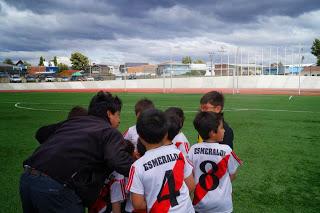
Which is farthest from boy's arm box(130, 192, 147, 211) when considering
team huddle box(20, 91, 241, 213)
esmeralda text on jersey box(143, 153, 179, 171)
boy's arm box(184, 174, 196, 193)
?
boy's arm box(184, 174, 196, 193)

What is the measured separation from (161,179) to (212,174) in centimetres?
79

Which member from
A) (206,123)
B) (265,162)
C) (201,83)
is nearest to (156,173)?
(206,123)

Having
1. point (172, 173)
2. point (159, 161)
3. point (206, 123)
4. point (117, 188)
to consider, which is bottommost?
point (117, 188)

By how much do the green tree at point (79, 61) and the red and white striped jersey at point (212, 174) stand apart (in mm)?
98433

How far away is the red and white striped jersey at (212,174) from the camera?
3285mm

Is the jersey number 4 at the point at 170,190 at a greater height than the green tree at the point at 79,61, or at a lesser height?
lesser

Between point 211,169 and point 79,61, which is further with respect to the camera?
point 79,61

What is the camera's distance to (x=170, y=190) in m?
2.73

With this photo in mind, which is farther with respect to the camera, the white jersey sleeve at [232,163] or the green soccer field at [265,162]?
the green soccer field at [265,162]

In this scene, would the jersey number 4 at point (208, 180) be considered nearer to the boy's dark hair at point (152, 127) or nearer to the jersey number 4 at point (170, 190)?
the jersey number 4 at point (170, 190)

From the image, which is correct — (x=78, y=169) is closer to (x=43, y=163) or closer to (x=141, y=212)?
(x=43, y=163)

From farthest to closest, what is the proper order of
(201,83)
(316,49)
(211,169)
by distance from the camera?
(316,49), (201,83), (211,169)

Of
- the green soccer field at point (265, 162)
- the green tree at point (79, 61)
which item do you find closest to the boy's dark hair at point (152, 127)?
the green soccer field at point (265, 162)

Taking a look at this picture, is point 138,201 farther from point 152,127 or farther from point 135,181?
point 152,127
